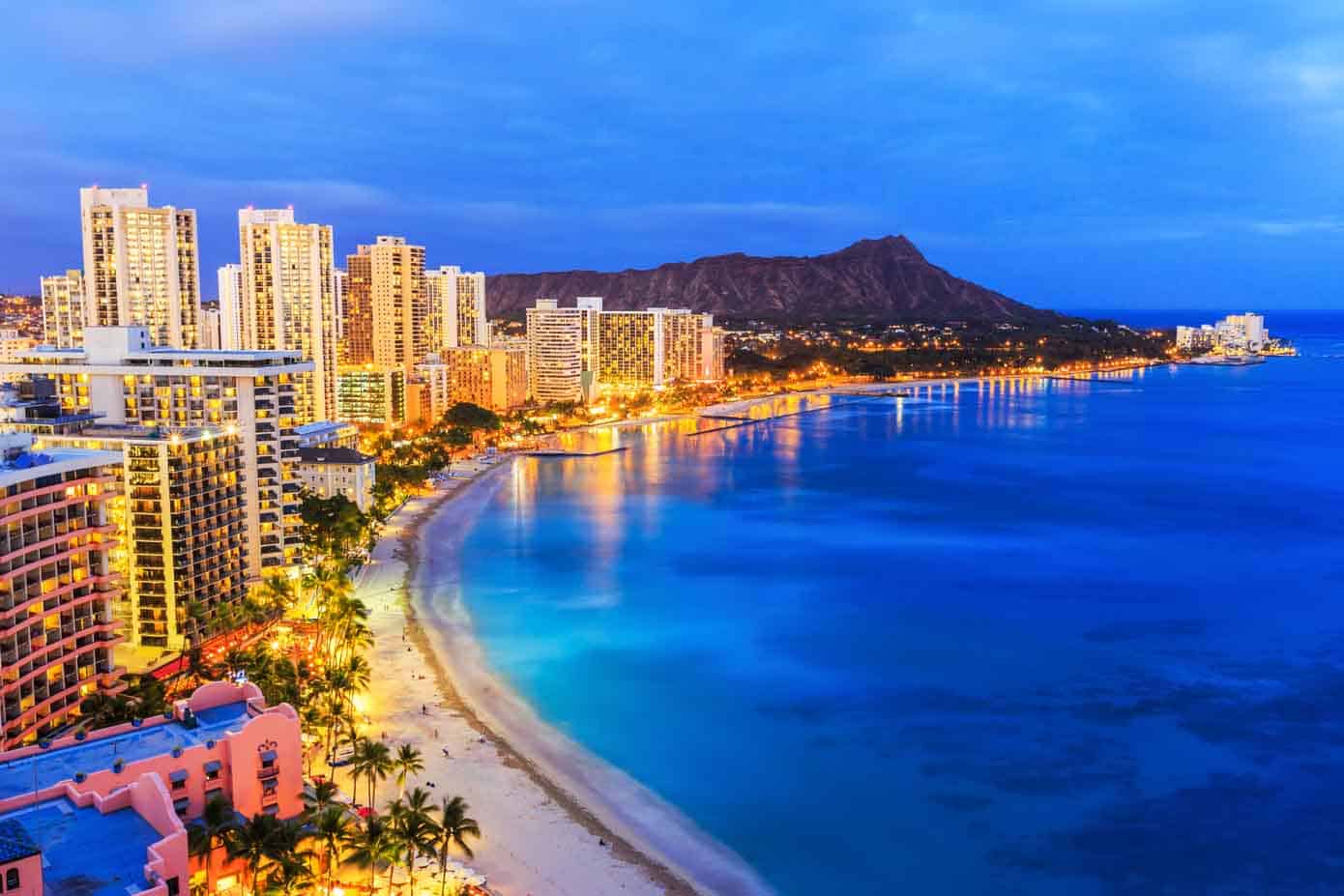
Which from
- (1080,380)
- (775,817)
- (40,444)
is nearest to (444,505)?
(40,444)

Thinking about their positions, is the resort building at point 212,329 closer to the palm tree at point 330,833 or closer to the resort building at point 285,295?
the resort building at point 285,295

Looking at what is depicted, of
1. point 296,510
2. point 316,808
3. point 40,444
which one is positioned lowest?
point 316,808

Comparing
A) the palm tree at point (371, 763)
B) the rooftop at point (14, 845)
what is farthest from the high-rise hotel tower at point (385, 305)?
the rooftop at point (14, 845)

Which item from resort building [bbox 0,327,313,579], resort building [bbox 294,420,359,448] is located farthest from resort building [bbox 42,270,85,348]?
resort building [bbox 0,327,313,579]

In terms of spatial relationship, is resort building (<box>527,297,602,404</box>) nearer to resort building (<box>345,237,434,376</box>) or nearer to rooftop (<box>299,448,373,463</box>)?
resort building (<box>345,237,434,376</box>)

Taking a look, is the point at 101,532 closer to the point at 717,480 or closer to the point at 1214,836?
the point at 1214,836

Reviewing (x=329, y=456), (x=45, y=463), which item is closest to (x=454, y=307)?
(x=329, y=456)
